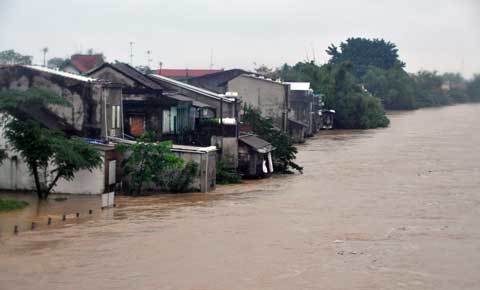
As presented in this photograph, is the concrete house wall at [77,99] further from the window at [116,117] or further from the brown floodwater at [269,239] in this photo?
the brown floodwater at [269,239]

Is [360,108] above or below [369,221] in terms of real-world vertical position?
above

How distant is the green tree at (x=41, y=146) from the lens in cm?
1958

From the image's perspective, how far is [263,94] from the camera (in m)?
39.9

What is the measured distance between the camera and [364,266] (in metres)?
14.1

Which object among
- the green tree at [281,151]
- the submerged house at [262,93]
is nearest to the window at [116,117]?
the green tree at [281,151]

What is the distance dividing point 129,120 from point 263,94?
14948 mm

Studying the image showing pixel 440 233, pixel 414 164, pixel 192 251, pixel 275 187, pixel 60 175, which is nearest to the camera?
pixel 192 251

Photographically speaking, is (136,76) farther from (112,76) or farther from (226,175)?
(226,175)

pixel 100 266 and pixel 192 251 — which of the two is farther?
pixel 192 251

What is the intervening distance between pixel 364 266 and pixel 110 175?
9090 millimetres

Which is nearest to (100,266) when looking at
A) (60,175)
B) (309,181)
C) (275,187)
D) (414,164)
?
(60,175)

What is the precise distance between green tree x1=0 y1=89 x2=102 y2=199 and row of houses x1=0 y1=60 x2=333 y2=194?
16.6 inches

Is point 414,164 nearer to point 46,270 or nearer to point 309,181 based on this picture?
point 309,181

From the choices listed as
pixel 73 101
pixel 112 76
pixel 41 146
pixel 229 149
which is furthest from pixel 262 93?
pixel 41 146
